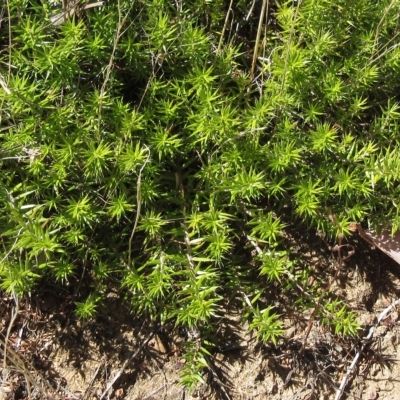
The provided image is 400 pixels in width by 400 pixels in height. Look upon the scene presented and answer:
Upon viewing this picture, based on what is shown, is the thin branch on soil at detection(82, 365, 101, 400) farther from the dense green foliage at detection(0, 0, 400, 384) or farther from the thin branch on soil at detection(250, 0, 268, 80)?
the thin branch on soil at detection(250, 0, 268, 80)

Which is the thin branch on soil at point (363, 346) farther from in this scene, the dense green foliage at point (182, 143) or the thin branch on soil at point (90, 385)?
the thin branch on soil at point (90, 385)

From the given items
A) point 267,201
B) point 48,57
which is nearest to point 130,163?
point 48,57

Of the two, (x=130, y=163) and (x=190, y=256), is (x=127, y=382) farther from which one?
→ (x=130, y=163)

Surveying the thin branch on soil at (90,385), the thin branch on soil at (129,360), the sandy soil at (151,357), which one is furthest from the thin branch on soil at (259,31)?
the thin branch on soil at (90,385)

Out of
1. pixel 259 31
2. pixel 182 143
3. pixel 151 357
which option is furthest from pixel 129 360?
pixel 259 31

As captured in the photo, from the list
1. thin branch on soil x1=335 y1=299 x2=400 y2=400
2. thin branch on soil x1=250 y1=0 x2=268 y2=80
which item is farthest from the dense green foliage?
thin branch on soil x1=335 y1=299 x2=400 y2=400

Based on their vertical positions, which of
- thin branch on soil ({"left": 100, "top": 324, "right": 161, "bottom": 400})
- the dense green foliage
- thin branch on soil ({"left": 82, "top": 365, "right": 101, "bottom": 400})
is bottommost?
thin branch on soil ({"left": 82, "top": 365, "right": 101, "bottom": 400})

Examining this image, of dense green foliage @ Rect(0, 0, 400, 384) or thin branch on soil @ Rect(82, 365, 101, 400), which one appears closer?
dense green foliage @ Rect(0, 0, 400, 384)

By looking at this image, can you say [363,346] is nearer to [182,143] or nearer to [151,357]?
[151,357]
